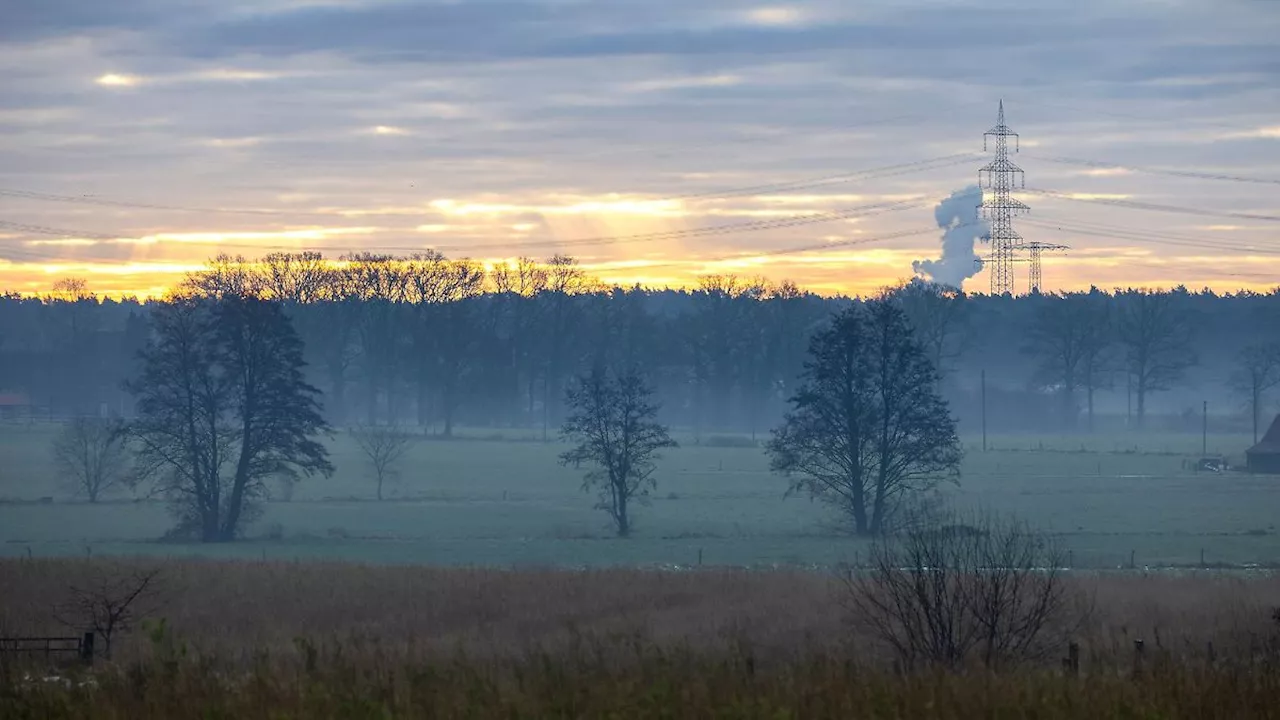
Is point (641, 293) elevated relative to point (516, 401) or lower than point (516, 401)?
elevated

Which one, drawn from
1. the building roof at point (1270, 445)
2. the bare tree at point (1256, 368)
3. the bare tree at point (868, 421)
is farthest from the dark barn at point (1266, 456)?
the bare tree at point (1256, 368)

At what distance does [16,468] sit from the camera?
9131 centimetres

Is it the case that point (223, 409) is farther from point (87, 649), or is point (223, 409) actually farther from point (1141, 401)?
point (1141, 401)

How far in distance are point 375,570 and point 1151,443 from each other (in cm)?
8788

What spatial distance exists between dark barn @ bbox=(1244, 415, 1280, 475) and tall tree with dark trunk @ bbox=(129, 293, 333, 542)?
5704 cm

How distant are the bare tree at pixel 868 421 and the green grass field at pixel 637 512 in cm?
264

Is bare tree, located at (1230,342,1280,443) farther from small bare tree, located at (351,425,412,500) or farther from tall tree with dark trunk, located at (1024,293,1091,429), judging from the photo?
small bare tree, located at (351,425,412,500)

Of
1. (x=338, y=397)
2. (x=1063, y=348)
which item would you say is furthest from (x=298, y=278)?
(x=1063, y=348)

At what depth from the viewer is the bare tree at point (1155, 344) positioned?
437 feet

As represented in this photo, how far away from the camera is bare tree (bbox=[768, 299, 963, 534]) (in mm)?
64250

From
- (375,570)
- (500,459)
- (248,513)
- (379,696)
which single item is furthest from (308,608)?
(500,459)

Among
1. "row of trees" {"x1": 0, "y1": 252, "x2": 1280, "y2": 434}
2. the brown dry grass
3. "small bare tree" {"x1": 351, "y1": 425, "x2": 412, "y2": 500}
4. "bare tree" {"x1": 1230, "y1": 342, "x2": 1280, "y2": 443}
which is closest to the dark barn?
"row of trees" {"x1": 0, "y1": 252, "x2": 1280, "y2": 434}

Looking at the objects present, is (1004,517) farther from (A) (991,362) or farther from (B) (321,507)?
(A) (991,362)

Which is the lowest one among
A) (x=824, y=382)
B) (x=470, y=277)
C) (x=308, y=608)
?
(x=308, y=608)
